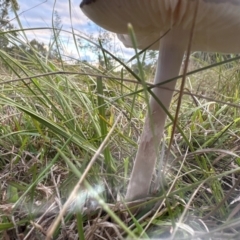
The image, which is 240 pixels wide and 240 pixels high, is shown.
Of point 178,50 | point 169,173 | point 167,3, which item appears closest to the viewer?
point 167,3

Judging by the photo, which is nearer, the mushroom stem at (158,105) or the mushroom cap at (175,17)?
the mushroom cap at (175,17)

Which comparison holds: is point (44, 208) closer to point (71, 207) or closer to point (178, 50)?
point (71, 207)

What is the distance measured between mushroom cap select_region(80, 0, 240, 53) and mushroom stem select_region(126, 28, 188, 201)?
0.02 meters

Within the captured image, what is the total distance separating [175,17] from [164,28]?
63 mm

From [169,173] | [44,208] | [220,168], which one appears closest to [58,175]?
[44,208]

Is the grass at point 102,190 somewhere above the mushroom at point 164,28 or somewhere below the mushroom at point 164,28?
below

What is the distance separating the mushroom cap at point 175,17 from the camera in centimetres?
41

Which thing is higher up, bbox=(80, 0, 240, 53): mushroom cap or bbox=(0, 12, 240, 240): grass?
bbox=(80, 0, 240, 53): mushroom cap

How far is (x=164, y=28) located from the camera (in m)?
0.53

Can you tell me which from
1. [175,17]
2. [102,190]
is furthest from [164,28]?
[102,190]

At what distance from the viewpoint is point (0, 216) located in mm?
477

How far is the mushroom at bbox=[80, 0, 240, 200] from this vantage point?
16.3 inches

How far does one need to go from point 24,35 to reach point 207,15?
1.89 ft

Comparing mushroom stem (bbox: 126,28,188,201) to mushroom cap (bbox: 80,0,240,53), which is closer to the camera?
mushroom cap (bbox: 80,0,240,53)
